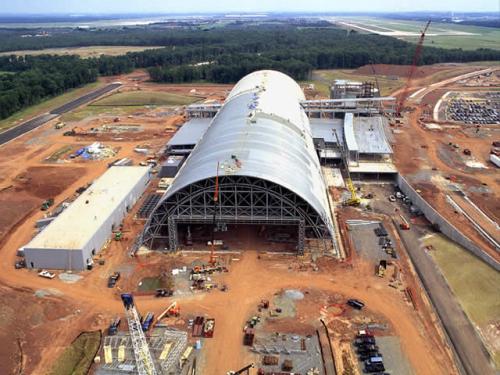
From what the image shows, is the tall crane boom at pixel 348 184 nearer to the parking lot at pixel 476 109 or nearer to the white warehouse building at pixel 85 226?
the white warehouse building at pixel 85 226

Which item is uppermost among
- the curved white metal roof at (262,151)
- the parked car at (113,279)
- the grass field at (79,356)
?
the curved white metal roof at (262,151)

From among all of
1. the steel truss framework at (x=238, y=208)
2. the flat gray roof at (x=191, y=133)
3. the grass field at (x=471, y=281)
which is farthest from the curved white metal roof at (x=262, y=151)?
the grass field at (x=471, y=281)

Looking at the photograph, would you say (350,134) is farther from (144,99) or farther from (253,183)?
(144,99)

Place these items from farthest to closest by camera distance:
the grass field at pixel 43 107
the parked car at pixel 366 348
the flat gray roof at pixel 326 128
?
the grass field at pixel 43 107, the flat gray roof at pixel 326 128, the parked car at pixel 366 348

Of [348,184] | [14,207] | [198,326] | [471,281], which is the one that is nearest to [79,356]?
[198,326]

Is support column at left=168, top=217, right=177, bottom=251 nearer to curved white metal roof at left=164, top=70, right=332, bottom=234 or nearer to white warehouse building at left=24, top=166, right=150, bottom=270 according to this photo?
curved white metal roof at left=164, top=70, right=332, bottom=234

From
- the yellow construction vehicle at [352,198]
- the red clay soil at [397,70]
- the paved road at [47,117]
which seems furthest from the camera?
the red clay soil at [397,70]
